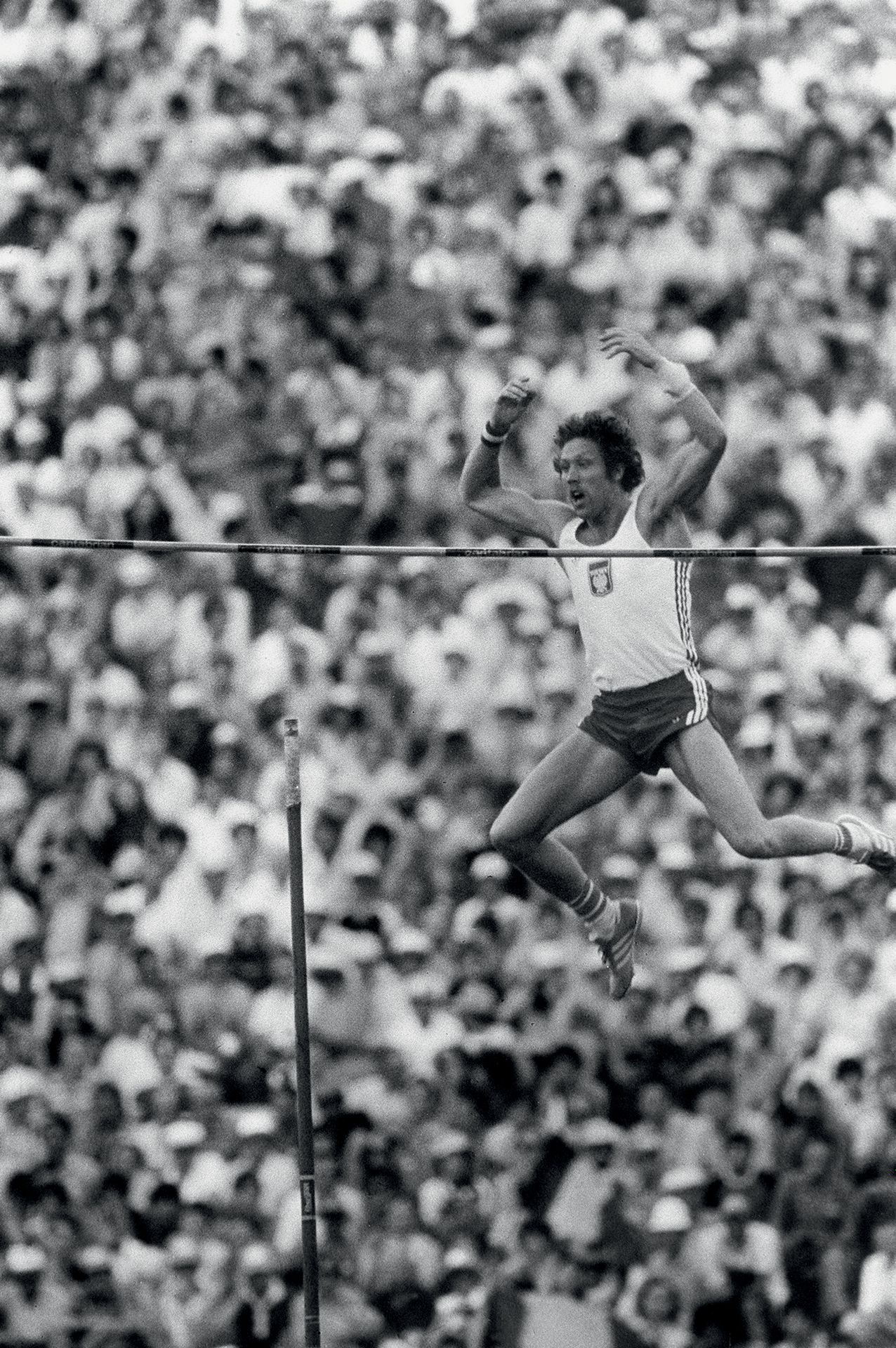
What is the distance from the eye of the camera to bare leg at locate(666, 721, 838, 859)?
420 inches

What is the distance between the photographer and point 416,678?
48.1ft

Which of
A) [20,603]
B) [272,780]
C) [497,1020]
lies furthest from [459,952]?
[20,603]

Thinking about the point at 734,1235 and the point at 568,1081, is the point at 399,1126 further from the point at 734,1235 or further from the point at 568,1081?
the point at 734,1235

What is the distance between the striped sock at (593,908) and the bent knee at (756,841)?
0.85m

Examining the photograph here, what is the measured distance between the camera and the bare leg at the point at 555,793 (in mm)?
10938

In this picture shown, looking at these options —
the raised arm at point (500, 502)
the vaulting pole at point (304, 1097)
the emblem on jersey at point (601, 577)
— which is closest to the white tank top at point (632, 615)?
the emblem on jersey at point (601, 577)

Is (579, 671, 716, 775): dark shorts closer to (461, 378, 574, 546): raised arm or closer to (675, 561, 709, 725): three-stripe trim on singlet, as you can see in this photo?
(675, 561, 709, 725): three-stripe trim on singlet

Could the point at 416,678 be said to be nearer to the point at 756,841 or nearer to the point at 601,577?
the point at 601,577

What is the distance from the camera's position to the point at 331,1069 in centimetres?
1368

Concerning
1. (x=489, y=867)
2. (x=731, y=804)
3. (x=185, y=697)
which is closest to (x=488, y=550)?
(x=731, y=804)

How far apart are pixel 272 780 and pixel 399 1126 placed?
1945 millimetres

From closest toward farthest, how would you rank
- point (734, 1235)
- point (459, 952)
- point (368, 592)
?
point (734, 1235)
point (459, 952)
point (368, 592)

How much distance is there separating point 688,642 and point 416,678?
375cm

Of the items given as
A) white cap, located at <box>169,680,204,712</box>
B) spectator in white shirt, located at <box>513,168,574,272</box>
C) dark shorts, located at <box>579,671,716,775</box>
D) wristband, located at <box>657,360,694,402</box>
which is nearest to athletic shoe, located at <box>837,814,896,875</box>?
dark shorts, located at <box>579,671,716,775</box>
